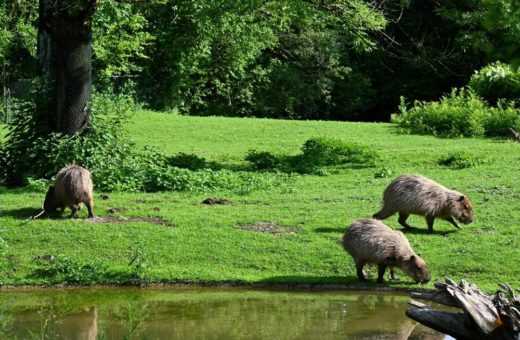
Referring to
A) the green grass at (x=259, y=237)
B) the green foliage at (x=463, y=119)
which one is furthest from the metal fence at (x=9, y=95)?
the green grass at (x=259, y=237)

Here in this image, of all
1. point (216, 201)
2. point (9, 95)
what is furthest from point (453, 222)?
point (9, 95)

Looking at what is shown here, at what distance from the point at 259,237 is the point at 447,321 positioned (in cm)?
513

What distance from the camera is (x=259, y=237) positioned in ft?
41.0

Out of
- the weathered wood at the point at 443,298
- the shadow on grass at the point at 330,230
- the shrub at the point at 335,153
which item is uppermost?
the shrub at the point at 335,153

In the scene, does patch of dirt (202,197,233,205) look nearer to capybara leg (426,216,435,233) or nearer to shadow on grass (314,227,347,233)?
shadow on grass (314,227,347,233)

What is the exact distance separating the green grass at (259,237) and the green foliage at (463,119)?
5.52 meters

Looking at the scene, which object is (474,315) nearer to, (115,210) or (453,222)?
A: (453,222)

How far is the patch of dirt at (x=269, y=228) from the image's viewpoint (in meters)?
12.8

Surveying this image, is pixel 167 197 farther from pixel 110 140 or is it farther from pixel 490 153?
pixel 490 153

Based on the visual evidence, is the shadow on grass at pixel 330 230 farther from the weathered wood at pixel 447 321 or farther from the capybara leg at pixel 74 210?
the weathered wood at pixel 447 321

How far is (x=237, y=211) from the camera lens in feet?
45.9

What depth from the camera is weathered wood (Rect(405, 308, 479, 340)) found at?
24.6ft

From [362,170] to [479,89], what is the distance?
10.7 m

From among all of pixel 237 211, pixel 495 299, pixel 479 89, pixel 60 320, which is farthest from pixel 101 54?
pixel 495 299
